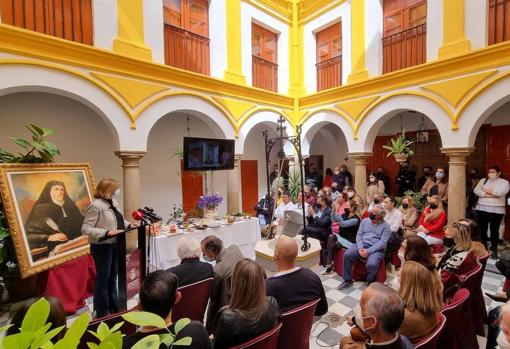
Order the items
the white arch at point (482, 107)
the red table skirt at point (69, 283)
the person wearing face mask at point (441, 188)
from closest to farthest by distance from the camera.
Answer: the red table skirt at point (69, 283), the white arch at point (482, 107), the person wearing face mask at point (441, 188)

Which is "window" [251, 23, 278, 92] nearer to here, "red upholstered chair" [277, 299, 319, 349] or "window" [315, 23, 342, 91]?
"window" [315, 23, 342, 91]

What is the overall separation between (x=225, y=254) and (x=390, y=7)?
23.4 ft

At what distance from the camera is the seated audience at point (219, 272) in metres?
2.33

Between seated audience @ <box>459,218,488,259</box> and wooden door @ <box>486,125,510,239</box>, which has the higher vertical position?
wooden door @ <box>486,125,510,239</box>

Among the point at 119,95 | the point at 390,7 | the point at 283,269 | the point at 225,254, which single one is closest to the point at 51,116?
the point at 119,95

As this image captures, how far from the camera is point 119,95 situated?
5.18 meters

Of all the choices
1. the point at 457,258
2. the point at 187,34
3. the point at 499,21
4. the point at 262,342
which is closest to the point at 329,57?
the point at 499,21

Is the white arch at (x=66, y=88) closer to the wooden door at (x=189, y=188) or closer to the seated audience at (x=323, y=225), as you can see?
the wooden door at (x=189, y=188)

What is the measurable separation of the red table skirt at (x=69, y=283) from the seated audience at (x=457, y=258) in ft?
13.5

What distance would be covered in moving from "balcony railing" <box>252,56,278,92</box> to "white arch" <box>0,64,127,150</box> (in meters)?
3.83

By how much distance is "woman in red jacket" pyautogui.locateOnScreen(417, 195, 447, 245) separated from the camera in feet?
15.1

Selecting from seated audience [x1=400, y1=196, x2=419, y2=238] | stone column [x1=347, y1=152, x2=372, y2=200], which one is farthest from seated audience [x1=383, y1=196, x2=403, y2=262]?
stone column [x1=347, y1=152, x2=372, y2=200]

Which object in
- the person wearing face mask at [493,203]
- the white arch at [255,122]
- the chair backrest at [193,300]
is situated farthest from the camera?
the white arch at [255,122]

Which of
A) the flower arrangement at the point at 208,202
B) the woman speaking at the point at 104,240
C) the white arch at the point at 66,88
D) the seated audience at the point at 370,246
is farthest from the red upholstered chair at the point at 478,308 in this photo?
the white arch at the point at 66,88
